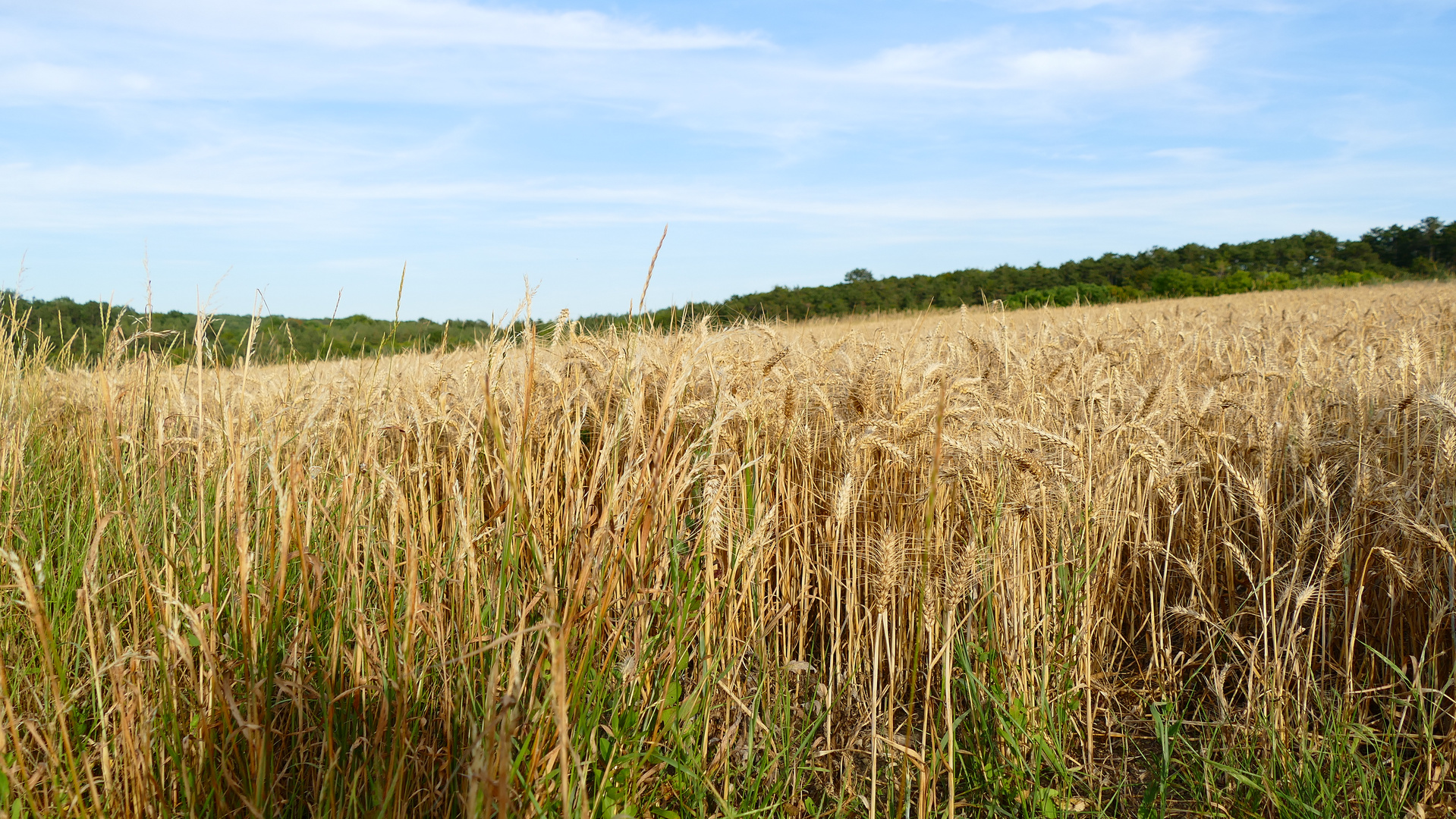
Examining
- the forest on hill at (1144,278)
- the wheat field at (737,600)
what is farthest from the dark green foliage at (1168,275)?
the wheat field at (737,600)

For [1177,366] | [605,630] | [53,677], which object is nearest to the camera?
[53,677]

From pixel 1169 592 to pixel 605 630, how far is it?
178 centimetres

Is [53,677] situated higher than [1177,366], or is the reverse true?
[1177,366]

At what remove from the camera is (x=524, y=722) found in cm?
→ 121

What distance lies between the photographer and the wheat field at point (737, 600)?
125cm

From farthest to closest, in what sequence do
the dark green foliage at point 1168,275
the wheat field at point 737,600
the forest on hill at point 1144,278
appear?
1. the dark green foliage at point 1168,275
2. the forest on hill at point 1144,278
3. the wheat field at point 737,600

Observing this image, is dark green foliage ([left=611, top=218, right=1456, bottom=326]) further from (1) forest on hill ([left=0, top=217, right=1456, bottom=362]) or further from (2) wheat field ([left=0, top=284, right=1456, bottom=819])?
(2) wheat field ([left=0, top=284, right=1456, bottom=819])

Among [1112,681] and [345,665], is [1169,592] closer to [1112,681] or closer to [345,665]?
[1112,681]

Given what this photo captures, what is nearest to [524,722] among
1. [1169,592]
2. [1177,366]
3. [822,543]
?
[822,543]

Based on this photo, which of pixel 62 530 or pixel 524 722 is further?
pixel 62 530

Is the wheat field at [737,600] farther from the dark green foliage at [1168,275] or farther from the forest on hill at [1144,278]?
the dark green foliage at [1168,275]

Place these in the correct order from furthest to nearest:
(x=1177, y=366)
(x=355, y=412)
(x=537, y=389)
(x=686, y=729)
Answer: (x=1177, y=366) → (x=537, y=389) → (x=355, y=412) → (x=686, y=729)

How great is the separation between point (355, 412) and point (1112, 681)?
7.01ft

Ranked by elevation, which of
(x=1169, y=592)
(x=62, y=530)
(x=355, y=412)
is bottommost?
(x=1169, y=592)
